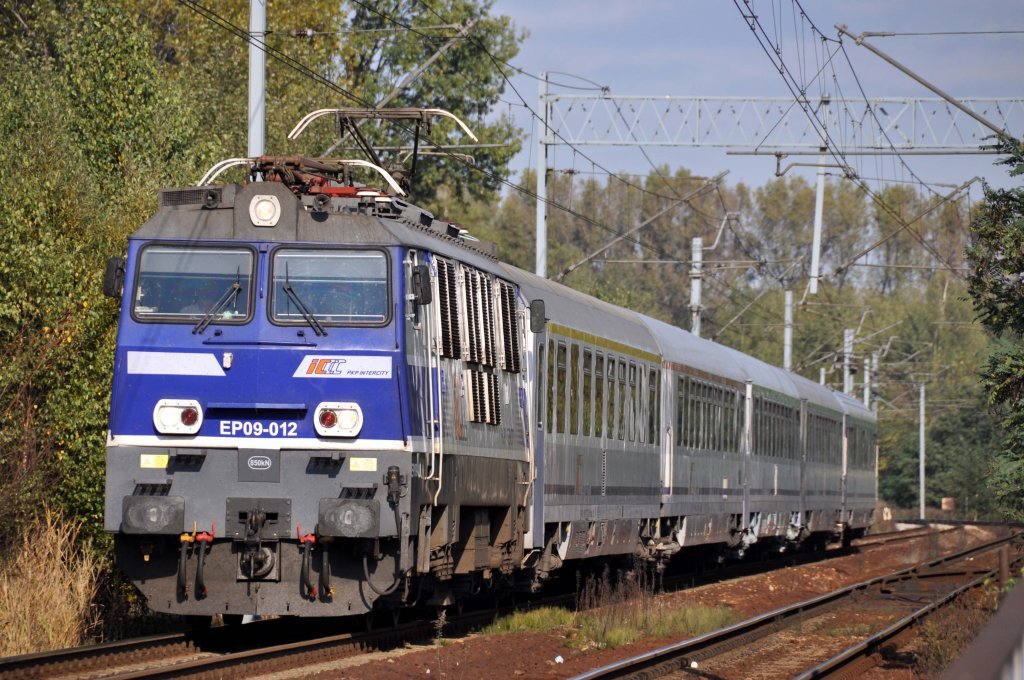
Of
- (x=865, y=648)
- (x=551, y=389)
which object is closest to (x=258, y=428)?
(x=551, y=389)

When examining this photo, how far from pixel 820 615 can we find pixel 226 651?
363 inches

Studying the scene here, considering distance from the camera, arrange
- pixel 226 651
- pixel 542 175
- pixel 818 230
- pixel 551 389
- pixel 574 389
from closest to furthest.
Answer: pixel 226 651, pixel 551 389, pixel 574 389, pixel 542 175, pixel 818 230

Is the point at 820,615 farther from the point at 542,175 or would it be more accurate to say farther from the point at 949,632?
the point at 542,175

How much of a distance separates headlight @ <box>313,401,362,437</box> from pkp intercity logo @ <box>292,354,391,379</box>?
0.78 ft

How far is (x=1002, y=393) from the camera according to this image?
A: 18812 mm

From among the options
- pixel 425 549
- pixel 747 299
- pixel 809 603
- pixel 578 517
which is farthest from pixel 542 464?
pixel 747 299

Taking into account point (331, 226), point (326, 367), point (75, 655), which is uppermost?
point (331, 226)

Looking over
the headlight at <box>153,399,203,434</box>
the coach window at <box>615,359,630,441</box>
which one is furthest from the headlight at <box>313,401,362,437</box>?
the coach window at <box>615,359,630,441</box>

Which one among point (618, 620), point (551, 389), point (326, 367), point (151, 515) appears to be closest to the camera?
point (151, 515)

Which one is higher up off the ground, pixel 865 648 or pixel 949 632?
pixel 949 632

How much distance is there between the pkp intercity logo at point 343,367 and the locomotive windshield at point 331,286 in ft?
1.02

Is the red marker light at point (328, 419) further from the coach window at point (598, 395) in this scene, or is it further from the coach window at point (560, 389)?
the coach window at point (598, 395)

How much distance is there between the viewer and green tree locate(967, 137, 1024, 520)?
1884 centimetres

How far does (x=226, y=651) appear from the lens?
13.3m
